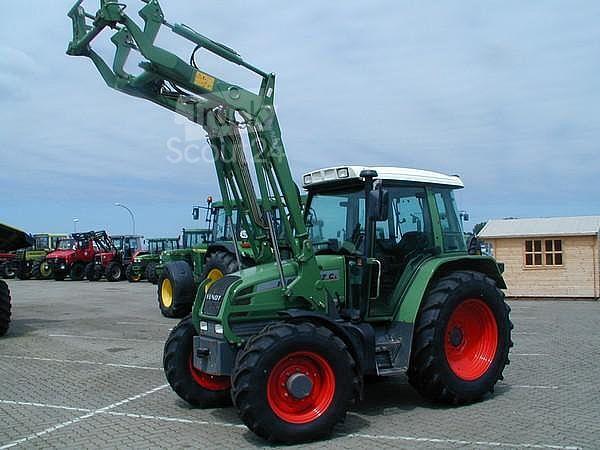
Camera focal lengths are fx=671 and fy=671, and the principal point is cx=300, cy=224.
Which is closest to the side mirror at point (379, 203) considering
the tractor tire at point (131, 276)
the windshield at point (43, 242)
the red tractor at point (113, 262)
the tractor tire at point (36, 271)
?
the tractor tire at point (131, 276)

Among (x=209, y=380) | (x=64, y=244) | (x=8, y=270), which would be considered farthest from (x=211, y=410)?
(x=8, y=270)

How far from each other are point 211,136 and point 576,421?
4.43 meters

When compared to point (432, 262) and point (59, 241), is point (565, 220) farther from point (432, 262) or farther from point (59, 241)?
point (59, 241)

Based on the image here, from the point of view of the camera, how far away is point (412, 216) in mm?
7277

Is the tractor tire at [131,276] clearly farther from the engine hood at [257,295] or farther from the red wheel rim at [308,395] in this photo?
the red wheel rim at [308,395]

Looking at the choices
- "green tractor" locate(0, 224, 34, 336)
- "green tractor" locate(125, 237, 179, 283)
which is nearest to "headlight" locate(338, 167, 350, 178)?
"green tractor" locate(0, 224, 34, 336)

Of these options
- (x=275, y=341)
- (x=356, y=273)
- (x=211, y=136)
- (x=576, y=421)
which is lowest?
(x=576, y=421)

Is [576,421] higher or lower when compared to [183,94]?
lower

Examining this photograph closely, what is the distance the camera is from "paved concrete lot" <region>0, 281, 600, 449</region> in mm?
5793

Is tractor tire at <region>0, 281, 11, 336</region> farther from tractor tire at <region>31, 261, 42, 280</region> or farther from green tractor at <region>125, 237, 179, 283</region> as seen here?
tractor tire at <region>31, 261, 42, 280</region>

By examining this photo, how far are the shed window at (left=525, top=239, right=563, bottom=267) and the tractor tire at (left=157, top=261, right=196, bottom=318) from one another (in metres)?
11.2

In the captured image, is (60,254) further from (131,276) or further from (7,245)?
(7,245)

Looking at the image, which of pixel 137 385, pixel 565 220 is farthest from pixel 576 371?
pixel 565 220

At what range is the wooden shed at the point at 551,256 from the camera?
67.7 ft
